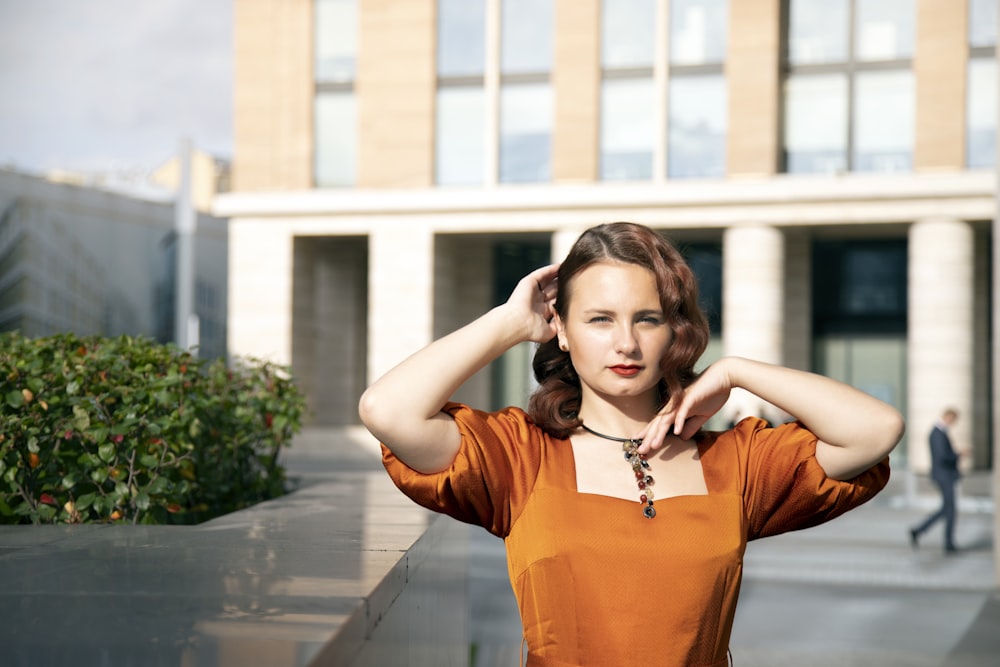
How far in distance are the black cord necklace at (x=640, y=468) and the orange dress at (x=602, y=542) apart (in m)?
0.02

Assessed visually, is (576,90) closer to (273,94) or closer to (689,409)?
(273,94)

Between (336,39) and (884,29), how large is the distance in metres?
13.3

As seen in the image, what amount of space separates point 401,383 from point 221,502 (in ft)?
11.8

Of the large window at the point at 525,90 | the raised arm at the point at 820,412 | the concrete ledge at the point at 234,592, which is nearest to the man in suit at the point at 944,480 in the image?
the concrete ledge at the point at 234,592

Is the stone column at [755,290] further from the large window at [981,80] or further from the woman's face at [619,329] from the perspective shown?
the woman's face at [619,329]

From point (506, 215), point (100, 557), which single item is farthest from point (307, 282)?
point (100, 557)

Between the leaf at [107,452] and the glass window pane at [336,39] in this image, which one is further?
the glass window pane at [336,39]

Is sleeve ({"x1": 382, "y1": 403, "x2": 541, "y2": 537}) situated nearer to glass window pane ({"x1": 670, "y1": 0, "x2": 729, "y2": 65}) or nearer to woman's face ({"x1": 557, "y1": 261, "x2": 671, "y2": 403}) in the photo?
woman's face ({"x1": 557, "y1": 261, "x2": 671, "y2": 403})

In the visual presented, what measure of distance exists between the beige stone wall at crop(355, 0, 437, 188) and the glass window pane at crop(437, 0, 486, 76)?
1.05 feet

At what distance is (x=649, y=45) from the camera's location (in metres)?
25.5

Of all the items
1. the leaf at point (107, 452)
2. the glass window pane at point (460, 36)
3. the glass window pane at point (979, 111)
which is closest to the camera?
the leaf at point (107, 452)

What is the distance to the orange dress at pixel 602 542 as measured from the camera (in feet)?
8.01

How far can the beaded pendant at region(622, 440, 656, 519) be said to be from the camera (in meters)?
2.51

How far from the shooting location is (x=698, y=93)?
2506cm
